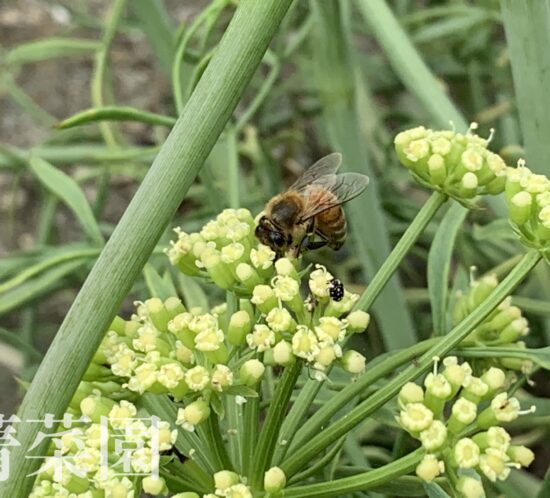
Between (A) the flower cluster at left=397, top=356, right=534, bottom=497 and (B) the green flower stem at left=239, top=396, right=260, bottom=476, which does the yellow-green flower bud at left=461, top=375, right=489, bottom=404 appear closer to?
(A) the flower cluster at left=397, top=356, right=534, bottom=497

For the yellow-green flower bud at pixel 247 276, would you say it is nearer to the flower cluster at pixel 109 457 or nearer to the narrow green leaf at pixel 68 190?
the flower cluster at pixel 109 457

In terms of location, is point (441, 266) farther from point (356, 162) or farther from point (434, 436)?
point (356, 162)

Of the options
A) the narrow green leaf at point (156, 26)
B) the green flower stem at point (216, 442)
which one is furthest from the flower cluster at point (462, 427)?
the narrow green leaf at point (156, 26)

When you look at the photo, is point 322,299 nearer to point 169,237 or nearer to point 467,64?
point 169,237

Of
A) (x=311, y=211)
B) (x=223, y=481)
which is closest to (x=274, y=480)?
(x=223, y=481)

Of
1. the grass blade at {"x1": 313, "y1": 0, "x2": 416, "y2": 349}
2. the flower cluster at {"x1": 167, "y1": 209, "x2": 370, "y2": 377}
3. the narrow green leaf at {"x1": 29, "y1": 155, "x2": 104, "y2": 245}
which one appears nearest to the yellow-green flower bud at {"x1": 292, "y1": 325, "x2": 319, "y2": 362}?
the flower cluster at {"x1": 167, "y1": 209, "x2": 370, "y2": 377}
